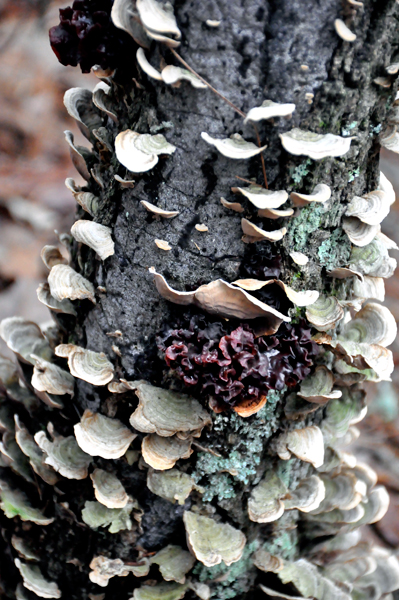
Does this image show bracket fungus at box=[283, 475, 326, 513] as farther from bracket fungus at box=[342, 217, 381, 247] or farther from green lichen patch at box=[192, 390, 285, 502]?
bracket fungus at box=[342, 217, 381, 247]

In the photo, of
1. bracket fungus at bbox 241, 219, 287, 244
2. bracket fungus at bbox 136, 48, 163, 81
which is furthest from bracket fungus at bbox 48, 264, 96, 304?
bracket fungus at bbox 136, 48, 163, 81

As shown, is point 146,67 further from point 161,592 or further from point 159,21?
point 161,592

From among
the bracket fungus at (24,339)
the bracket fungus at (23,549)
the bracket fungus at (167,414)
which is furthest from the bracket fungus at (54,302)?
the bracket fungus at (23,549)

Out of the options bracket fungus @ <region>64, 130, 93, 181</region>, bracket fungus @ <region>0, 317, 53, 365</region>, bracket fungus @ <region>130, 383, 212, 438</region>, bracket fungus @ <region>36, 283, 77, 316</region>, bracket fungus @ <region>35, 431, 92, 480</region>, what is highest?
bracket fungus @ <region>64, 130, 93, 181</region>

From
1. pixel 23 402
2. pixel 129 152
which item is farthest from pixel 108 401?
pixel 129 152

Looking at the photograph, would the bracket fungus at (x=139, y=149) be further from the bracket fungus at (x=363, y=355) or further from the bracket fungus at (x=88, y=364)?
the bracket fungus at (x=363, y=355)

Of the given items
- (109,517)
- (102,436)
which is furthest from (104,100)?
(109,517)

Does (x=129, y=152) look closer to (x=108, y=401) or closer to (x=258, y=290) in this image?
(x=258, y=290)
